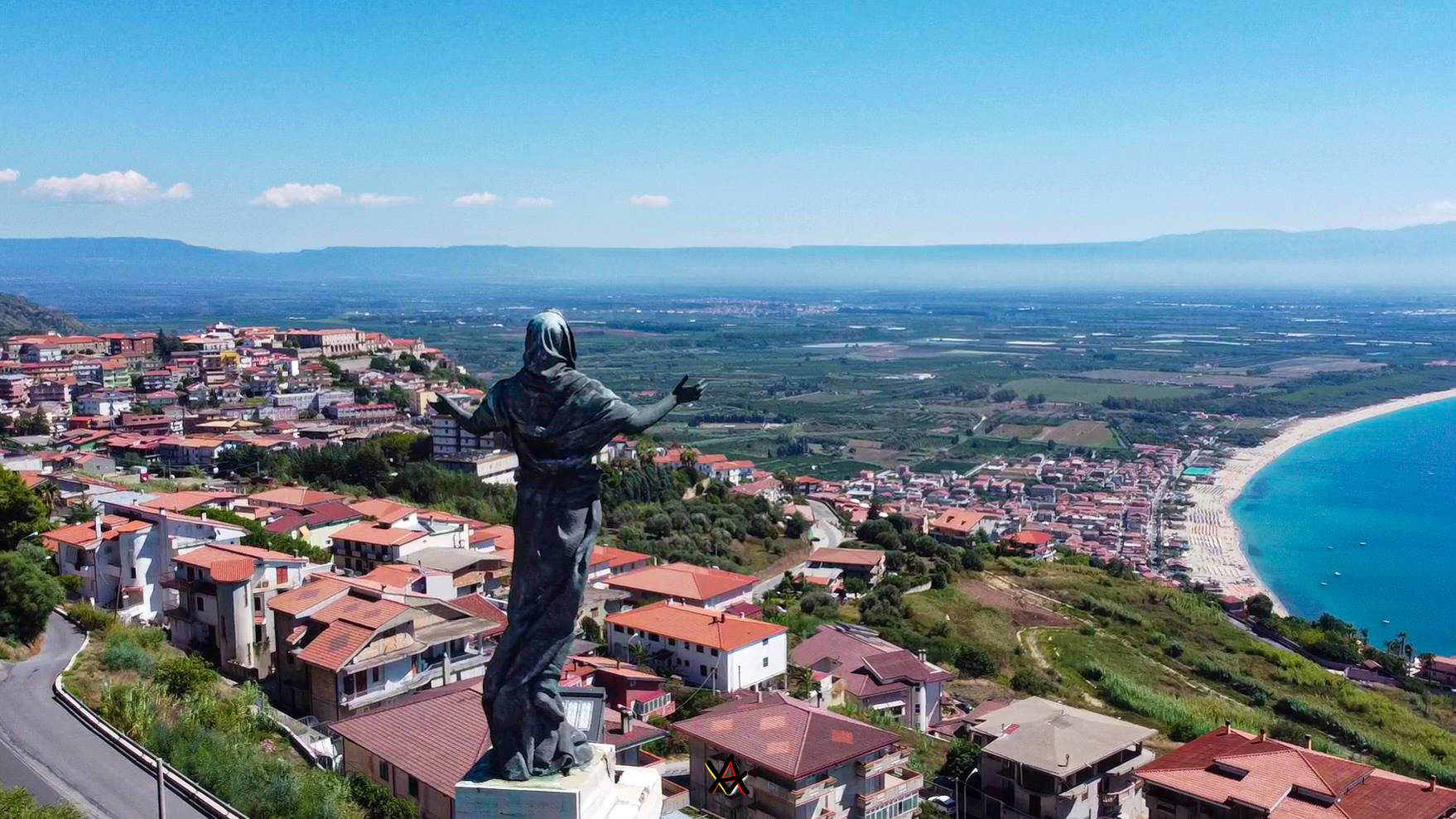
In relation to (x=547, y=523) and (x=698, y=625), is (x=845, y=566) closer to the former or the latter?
(x=698, y=625)

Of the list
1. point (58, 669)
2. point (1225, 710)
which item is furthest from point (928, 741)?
point (58, 669)

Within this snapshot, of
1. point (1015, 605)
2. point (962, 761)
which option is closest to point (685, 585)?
point (962, 761)

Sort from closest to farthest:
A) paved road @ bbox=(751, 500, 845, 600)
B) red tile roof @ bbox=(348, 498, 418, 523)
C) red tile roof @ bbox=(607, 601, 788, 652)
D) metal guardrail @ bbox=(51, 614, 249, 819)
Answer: metal guardrail @ bbox=(51, 614, 249, 819) → red tile roof @ bbox=(607, 601, 788, 652) → red tile roof @ bbox=(348, 498, 418, 523) → paved road @ bbox=(751, 500, 845, 600)

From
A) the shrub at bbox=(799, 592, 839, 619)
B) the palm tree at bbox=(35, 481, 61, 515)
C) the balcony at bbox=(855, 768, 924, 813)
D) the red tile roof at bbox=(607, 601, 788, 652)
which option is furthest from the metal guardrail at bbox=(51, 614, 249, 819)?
the shrub at bbox=(799, 592, 839, 619)

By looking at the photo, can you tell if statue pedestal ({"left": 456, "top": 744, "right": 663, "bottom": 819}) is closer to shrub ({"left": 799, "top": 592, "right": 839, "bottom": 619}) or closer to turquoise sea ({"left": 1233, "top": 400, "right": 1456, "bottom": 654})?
shrub ({"left": 799, "top": 592, "right": 839, "bottom": 619})

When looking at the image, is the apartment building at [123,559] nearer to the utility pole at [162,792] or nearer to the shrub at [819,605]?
the utility pole at [162,792]
